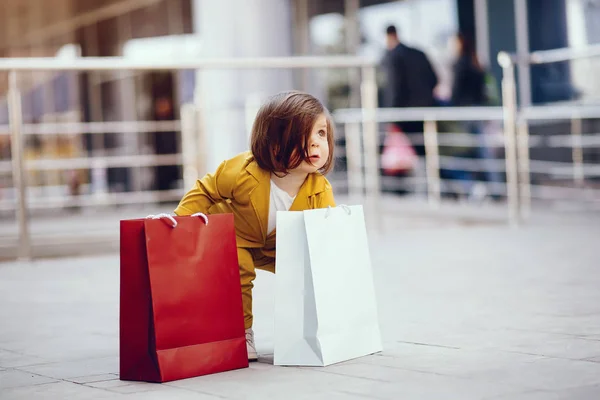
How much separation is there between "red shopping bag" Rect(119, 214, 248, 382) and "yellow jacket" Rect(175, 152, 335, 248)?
0.25 meters

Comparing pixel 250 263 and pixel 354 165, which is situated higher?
pixel 354 165

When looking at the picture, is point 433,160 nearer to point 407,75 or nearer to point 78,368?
point 407,75

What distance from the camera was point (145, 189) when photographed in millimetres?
15672

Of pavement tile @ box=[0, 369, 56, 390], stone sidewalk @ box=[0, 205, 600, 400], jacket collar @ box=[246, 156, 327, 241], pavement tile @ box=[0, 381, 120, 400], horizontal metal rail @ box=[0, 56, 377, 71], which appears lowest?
stone sidewalk @ box=[0, 205, 600, 400]

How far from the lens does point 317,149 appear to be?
11.0ft

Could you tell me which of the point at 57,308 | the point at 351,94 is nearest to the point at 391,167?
the point at 351,94

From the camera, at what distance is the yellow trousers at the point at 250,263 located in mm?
3400

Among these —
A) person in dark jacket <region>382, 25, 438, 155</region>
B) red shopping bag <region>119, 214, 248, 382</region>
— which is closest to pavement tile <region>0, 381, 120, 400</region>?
red shopping bag <region>119, 214, 248, 382</region>

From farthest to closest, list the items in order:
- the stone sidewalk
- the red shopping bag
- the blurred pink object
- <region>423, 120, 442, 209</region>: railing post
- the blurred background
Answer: the blurred pink object, <region>423, 120, 442, 209</region>: railing post, the blurred background, the red shopping bag, the stone sidewalk

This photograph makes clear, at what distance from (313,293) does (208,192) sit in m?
0.50

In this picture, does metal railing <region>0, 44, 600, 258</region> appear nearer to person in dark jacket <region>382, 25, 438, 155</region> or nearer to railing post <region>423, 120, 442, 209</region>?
railing post <region>423, 120, 442, 209</region>

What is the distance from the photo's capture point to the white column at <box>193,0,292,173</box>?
11.8m

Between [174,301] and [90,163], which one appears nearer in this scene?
[174,301]

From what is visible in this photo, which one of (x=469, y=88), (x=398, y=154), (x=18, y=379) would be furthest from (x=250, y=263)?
(x=398, y=154)
